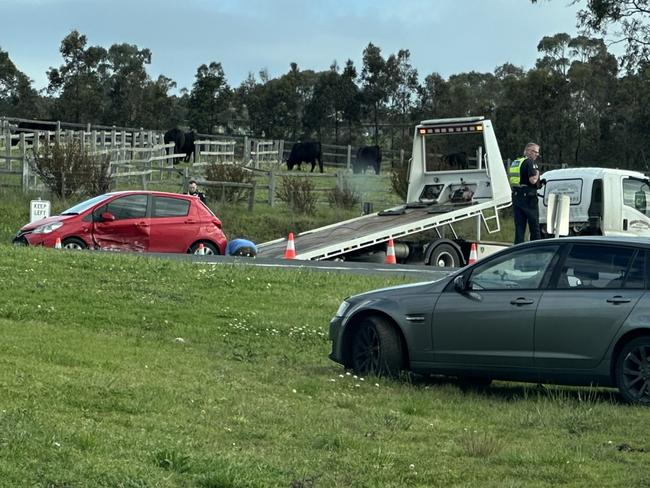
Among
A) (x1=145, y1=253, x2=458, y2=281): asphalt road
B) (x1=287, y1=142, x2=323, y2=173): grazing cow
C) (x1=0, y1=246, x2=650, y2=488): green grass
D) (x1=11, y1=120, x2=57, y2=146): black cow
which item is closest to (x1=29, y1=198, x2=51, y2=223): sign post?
(x1=145, y1=253, x2=458, y2=281): asphalt road

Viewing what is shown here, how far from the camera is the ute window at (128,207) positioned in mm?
21938

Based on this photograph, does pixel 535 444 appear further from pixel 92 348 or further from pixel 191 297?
pixel 191 297

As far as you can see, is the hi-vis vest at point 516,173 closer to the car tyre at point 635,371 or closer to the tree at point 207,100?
the car tyre at point 635,371

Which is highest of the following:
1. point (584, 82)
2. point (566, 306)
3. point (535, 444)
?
point (584, 82)

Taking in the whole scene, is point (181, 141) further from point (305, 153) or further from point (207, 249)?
point (207, 249)

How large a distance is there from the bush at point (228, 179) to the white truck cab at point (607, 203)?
13.7 meters

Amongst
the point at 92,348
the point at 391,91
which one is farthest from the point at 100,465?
the point at 391,91

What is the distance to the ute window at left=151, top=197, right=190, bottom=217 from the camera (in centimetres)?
2238

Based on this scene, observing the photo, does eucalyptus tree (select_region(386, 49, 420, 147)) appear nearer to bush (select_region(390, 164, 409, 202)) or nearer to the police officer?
bush (select_region(390, 164, 409, 202))

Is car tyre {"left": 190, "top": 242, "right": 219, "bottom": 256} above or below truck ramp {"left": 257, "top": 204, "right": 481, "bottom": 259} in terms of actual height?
below

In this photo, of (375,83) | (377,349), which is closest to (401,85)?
(375,83)

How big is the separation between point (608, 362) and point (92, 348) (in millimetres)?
4647

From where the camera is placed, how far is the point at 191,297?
1504cm

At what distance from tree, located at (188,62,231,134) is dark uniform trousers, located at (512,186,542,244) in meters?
47.3
